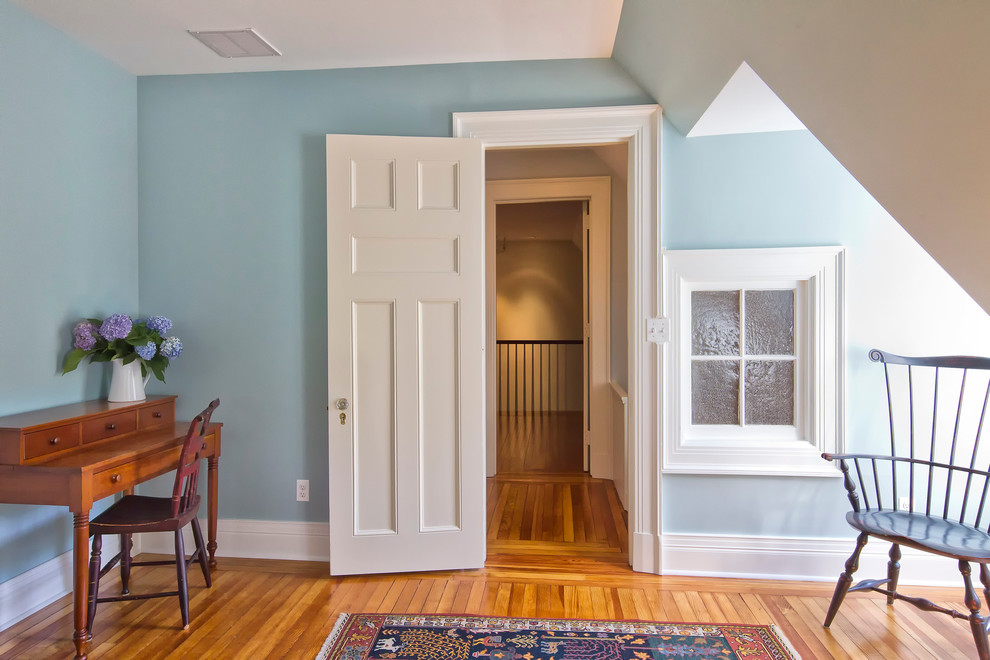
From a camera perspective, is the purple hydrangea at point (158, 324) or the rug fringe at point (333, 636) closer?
the rug fringe at point (333, 636)

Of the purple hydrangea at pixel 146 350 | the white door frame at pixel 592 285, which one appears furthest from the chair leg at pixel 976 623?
the purple hydrangea at pixel 146 350

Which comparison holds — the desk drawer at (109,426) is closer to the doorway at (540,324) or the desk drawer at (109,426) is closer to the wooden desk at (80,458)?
the wooden desk at (80,458)

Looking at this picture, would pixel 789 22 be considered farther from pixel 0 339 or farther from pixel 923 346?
pixel 0 339

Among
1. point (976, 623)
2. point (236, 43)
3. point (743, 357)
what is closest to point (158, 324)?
point (236, 43)

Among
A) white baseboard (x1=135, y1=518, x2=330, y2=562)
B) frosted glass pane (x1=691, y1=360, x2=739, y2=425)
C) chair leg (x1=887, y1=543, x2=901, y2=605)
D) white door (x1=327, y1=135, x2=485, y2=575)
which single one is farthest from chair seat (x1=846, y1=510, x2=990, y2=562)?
white baseboard (x1=135, y1=518, x2=330, y2=562)

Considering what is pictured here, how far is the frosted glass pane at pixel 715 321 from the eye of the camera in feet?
9.10

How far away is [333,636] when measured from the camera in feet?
7.36

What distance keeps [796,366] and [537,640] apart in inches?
71.5

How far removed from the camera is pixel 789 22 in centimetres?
156

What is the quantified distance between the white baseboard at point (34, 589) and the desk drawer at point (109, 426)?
2.21 feet

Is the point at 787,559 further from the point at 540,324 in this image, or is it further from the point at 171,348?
the point at 540,324

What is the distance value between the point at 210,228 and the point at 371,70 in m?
1.25

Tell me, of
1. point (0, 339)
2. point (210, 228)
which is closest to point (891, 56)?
point (210, 228)

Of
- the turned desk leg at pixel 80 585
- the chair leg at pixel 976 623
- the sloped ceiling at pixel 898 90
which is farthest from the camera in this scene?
the turned desk leg at pixel 80 585
